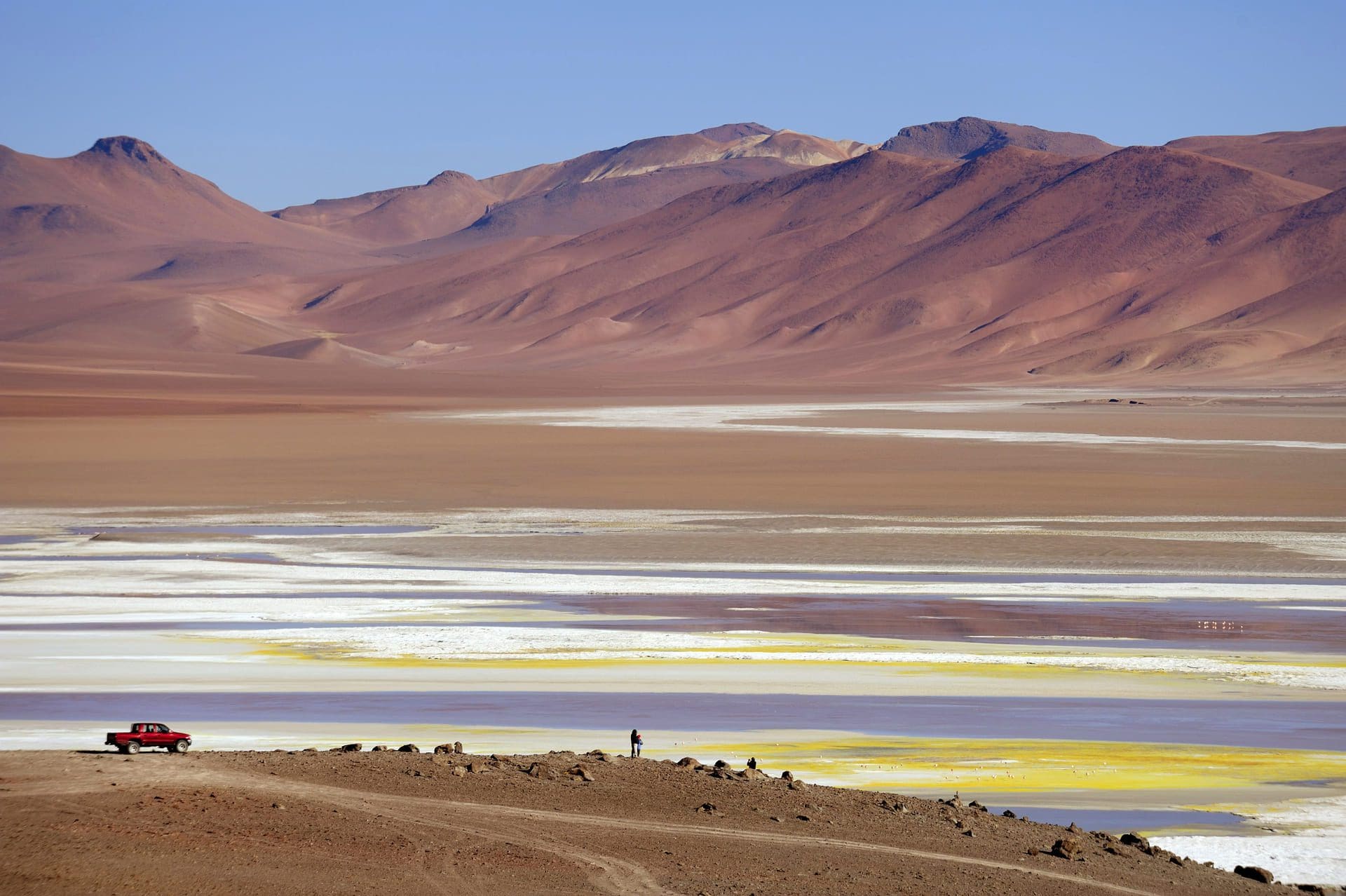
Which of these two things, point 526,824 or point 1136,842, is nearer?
point 526,824

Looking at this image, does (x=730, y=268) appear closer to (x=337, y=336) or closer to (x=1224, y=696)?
(x=337, y=336)

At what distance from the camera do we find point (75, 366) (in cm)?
9862

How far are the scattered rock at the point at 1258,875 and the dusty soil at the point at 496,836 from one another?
112 millimetres

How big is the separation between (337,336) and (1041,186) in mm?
73948

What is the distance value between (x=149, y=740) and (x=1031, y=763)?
236 inches

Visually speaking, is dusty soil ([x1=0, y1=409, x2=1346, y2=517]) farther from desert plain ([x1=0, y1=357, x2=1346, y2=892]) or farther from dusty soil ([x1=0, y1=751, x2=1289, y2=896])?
dusty soil ([x1=0, y1=751, x2=1289, y2=896])

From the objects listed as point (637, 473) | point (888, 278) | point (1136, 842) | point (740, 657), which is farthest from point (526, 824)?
point (888, 278)

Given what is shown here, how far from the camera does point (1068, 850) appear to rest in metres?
9.25

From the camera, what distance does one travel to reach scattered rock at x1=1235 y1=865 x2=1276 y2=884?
9312mm

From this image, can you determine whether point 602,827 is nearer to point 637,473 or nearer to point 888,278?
point 637,473

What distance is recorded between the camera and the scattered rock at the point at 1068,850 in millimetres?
9234

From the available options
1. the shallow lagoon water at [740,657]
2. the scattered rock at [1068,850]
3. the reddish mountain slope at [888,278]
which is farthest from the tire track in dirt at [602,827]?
the reddish mountain slope at [888,278]

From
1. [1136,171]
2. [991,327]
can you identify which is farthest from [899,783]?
[1136,171]

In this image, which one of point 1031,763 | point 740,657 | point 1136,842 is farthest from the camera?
point 740,657
